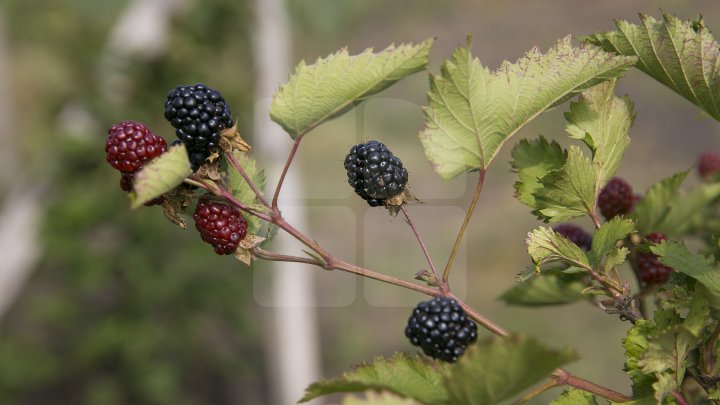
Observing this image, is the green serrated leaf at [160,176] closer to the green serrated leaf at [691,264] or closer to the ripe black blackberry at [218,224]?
the ripe black blackberry at [218,224]

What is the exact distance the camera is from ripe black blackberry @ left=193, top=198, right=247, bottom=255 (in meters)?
0.69

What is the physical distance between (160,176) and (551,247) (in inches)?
13.8

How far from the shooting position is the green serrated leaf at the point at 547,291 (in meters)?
0.72

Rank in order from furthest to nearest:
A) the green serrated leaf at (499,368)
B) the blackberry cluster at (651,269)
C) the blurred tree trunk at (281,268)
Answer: the blurred tree trunk at (281,268) < the blackberry cluster at (651,269) < the green serrated leaf at (499,368)

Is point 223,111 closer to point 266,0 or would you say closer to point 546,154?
point 546,154

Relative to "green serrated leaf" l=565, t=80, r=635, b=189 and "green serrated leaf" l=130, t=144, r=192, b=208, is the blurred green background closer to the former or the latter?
"green serrated leaf" l=565, t=80, r=635, b=189

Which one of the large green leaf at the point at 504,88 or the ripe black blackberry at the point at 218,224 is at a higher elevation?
the large green leaf at the point at 504,88

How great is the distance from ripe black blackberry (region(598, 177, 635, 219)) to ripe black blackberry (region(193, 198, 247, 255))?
0.48 meters

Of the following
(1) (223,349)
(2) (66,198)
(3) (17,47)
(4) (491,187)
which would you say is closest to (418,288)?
(2) (66,198)

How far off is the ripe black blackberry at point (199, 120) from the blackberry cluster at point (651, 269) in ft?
1.60

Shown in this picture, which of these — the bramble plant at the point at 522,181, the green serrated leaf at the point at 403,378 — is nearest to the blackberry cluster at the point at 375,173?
the bramble plant at the point at 522,181

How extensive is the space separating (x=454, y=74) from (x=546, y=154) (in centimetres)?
16

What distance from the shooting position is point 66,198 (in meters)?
4.08

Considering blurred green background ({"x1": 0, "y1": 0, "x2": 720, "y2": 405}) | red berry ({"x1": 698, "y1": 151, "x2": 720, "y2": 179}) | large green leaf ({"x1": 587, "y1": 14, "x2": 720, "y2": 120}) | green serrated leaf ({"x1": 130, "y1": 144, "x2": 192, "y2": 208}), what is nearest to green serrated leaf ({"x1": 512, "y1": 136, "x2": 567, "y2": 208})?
large green leaf ({"x1": 587, "y1": 14, "x2": 720, "y2": 120})
